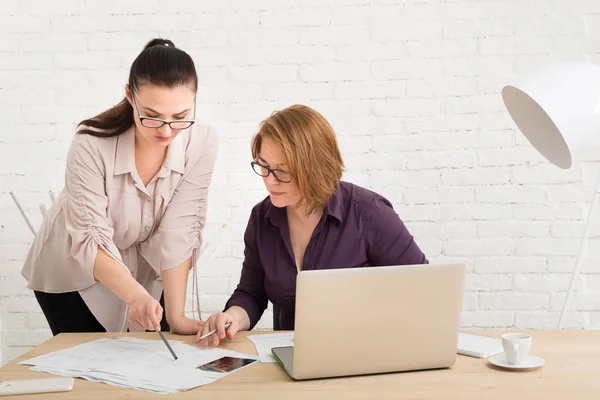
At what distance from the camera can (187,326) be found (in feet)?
6.41

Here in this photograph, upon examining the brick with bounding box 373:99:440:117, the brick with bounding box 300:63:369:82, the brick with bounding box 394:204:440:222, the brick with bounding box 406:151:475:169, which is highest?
the brick with bounding box 300:63:369:82

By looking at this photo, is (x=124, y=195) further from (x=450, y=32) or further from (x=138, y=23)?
(x=450, y=32)

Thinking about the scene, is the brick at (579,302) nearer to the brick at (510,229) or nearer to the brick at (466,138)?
the brick at (510,229)

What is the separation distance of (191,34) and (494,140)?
4.62ft

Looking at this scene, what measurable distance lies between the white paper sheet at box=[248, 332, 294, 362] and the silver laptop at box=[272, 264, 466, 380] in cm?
16

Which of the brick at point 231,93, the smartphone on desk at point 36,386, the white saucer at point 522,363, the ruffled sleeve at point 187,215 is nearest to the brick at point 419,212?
the brick at point 231,93

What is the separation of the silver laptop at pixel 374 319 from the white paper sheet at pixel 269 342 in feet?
0.51

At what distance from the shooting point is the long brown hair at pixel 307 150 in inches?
81.0

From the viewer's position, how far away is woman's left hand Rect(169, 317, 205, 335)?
6.39 feet

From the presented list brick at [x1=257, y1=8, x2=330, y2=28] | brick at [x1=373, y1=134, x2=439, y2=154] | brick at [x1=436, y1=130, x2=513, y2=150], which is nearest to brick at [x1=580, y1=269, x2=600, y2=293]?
brick at [x1=436, y1=130, x2=513, y2=150]

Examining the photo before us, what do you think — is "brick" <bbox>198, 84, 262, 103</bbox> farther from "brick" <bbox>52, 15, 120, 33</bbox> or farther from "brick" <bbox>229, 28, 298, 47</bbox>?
"brick" <bbox>52, 15, 120, 33</bbox>

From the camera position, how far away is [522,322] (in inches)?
122

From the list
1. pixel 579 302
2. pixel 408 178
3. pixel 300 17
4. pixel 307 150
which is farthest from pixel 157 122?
pixel 579 302

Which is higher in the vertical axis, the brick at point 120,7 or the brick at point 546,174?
the brick at point 120,7
